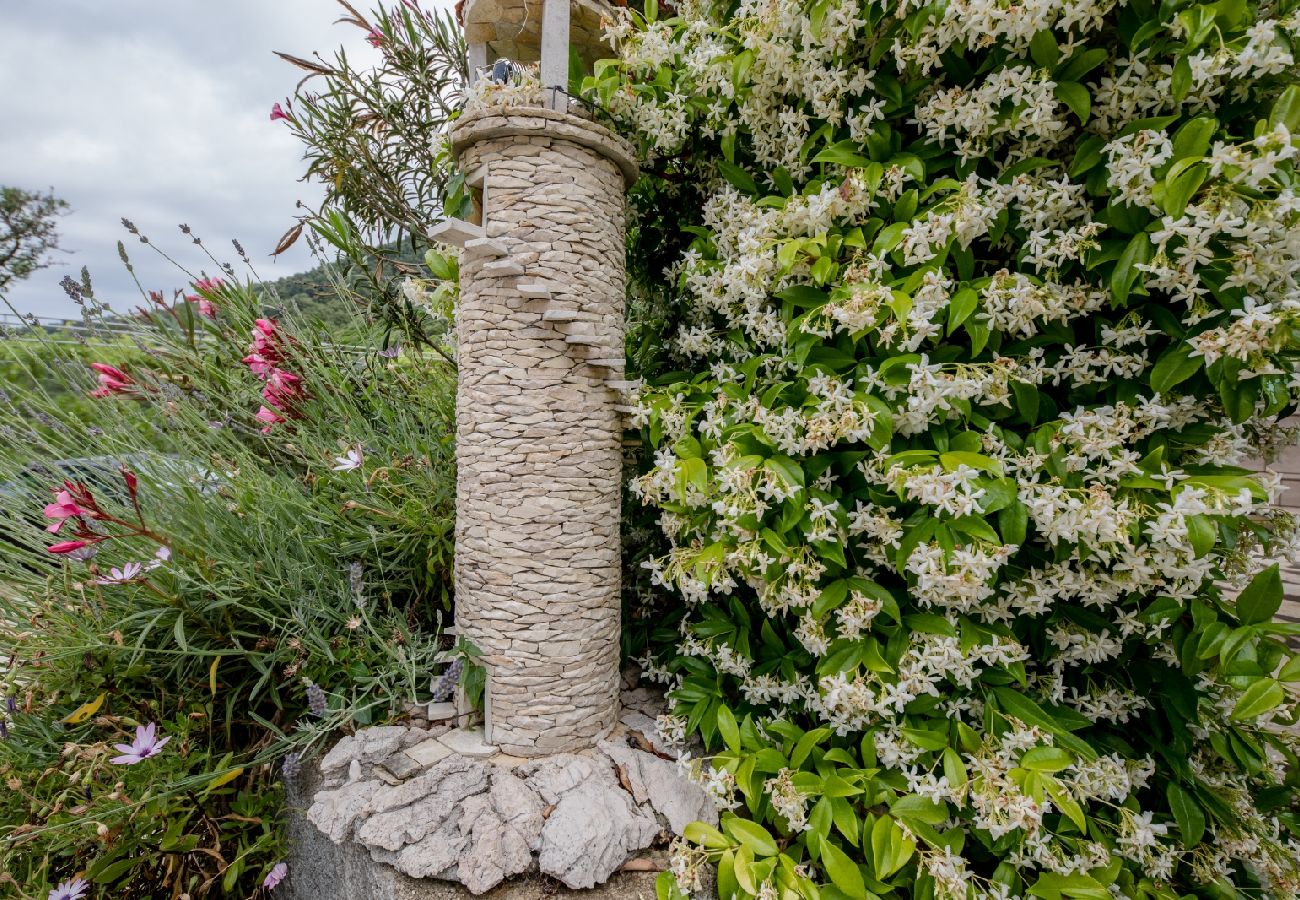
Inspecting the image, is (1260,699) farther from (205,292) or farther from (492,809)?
(205,292)

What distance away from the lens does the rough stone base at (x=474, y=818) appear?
49.6 inches

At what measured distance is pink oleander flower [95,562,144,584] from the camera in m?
1.41

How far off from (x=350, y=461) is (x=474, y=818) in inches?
45.6

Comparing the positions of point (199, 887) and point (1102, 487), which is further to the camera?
point (199, 887)

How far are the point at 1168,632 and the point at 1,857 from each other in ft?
9.80

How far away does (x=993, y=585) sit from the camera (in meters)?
1.22

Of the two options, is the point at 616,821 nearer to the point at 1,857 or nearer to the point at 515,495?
the point at 515,495

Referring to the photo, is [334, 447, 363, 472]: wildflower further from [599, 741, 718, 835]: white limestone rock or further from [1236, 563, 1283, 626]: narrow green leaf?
[1236, 563, 1283, 626]: narrow green leaf

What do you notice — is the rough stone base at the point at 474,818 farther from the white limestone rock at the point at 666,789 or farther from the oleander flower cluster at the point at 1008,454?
the oleander flower cluster at the point at 1008,454

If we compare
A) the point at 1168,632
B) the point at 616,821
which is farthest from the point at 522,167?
the point at 1168,632

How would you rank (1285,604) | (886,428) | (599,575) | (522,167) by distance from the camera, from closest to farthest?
1. (886,428)
2. (522,167)
3. (599,575)
4. (1285,604)

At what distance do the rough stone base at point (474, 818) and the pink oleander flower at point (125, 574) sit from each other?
76 cm

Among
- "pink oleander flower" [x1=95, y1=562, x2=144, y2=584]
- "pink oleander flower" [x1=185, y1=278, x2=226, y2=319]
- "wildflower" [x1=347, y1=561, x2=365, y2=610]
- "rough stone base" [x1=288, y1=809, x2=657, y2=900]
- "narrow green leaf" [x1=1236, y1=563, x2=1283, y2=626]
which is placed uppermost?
"pink oleander flower" [x1=185, y1=278, x2=226, y2=319]

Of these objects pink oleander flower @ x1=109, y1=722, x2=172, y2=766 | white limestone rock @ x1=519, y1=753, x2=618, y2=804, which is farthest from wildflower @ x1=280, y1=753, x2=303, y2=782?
white limestone rock @ x1=519, y1=753, x2=618, y2=804
